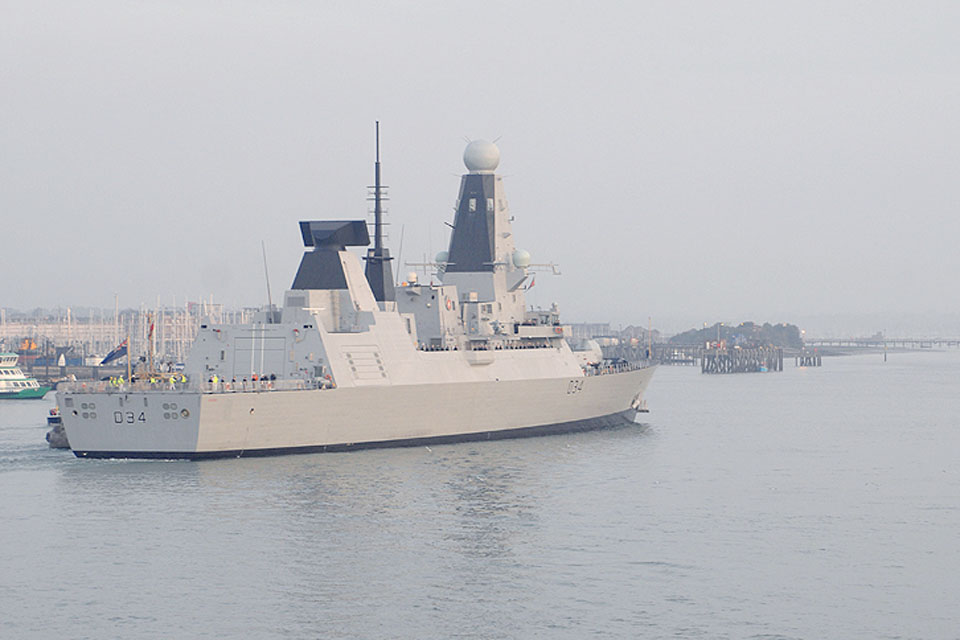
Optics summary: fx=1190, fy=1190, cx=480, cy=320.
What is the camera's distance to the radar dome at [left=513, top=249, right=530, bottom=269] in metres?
46.9

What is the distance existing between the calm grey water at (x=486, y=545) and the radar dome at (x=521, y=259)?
10838mm

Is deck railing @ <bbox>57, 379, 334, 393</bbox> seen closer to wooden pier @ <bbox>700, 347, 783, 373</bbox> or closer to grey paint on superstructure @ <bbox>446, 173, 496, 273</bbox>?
grey paint on superstructure @ <bbox>446, 173, 496, 273</bbox>

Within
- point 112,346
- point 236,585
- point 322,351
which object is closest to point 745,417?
point 322,351

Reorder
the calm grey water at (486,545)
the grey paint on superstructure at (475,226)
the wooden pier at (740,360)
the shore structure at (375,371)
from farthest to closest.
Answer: the wooden pier at (740,360) < the grey paint on superstructure at (475,226) < the shore structure at (375,371) < the calm grey water at (486,545)

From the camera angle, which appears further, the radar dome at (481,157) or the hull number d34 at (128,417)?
the radar dome at (481,157)

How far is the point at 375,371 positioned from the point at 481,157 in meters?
13.9

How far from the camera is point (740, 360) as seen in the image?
142750 millimetres

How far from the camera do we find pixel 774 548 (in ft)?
73.9

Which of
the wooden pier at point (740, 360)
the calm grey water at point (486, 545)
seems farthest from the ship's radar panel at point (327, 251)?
the wooden pier at point (740, 360)

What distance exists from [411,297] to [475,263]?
5003 millimetres

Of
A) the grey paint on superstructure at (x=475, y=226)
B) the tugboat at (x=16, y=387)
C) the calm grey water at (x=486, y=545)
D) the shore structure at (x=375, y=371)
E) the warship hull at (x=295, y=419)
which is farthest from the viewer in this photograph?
the tugboat at (x=16, y=387)

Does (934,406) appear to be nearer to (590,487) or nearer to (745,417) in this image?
(745,417)

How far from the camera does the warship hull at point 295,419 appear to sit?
3209 centimetres

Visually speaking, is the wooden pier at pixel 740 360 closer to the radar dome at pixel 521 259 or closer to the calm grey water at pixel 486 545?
the radar dome at pixel 521 259
